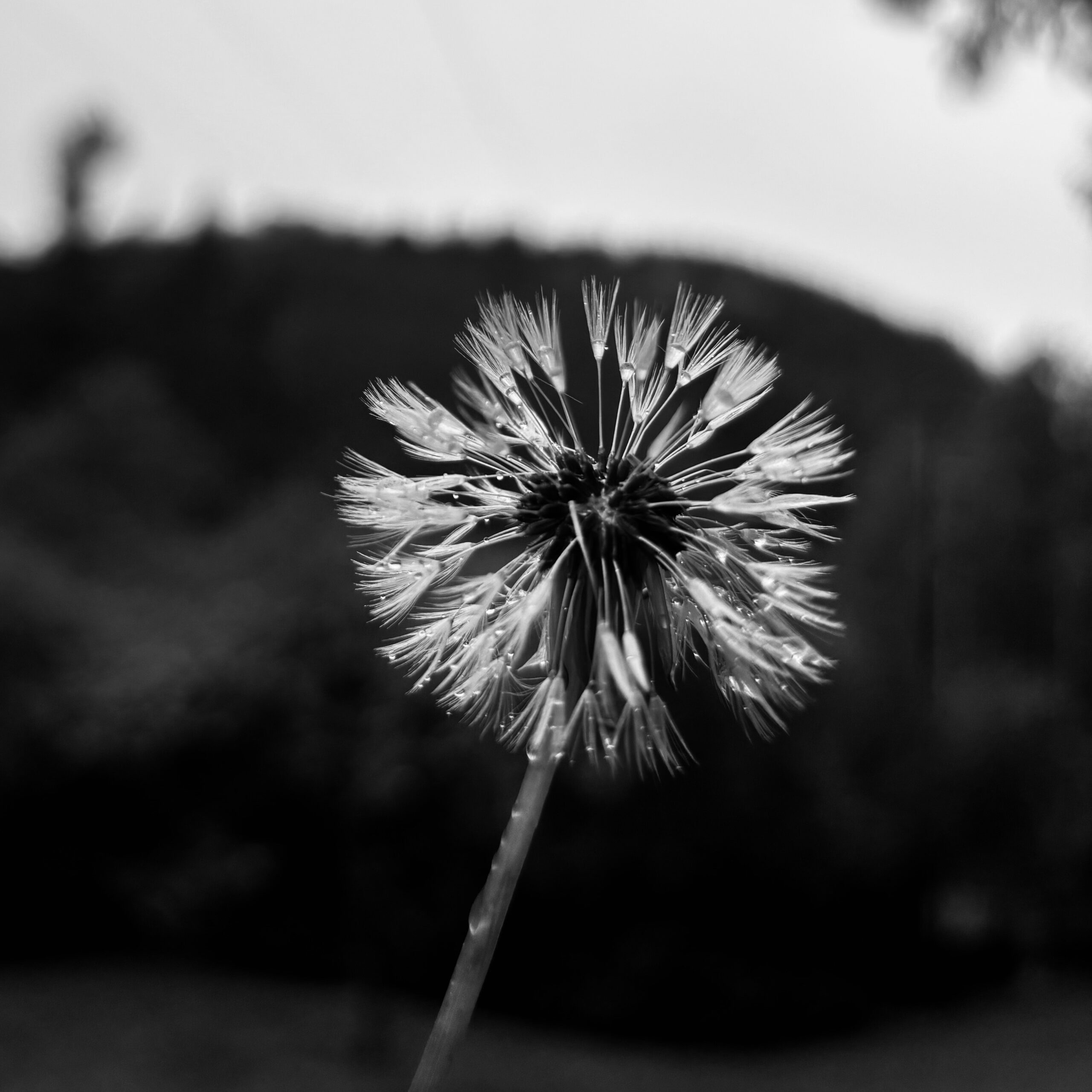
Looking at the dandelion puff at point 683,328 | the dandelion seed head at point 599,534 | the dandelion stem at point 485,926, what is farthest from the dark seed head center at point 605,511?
the dandelion stem at point 485,926

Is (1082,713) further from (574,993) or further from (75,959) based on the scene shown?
(75,959)

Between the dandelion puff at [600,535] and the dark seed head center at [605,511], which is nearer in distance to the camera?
the dandelion puff at [600,535]

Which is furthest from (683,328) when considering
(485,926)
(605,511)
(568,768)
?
(568,768)

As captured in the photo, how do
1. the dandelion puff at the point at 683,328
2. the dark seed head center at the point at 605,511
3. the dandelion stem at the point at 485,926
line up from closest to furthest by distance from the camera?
the dandelion stem at the point at 485,926
the dark seed head center at the point at 605,511
the dandelion puff at the point at 683,328

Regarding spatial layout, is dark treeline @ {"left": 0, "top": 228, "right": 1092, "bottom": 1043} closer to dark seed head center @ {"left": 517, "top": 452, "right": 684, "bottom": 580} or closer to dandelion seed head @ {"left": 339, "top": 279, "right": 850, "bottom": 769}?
dandelion seed head @ {"left": 339, "top": 279, "right": 850, "bottom": 769}

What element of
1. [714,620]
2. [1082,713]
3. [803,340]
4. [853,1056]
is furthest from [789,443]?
[803,340]

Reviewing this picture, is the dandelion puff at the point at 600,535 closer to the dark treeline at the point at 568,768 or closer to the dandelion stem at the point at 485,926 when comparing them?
the dandelion stem at the point at 485,926
